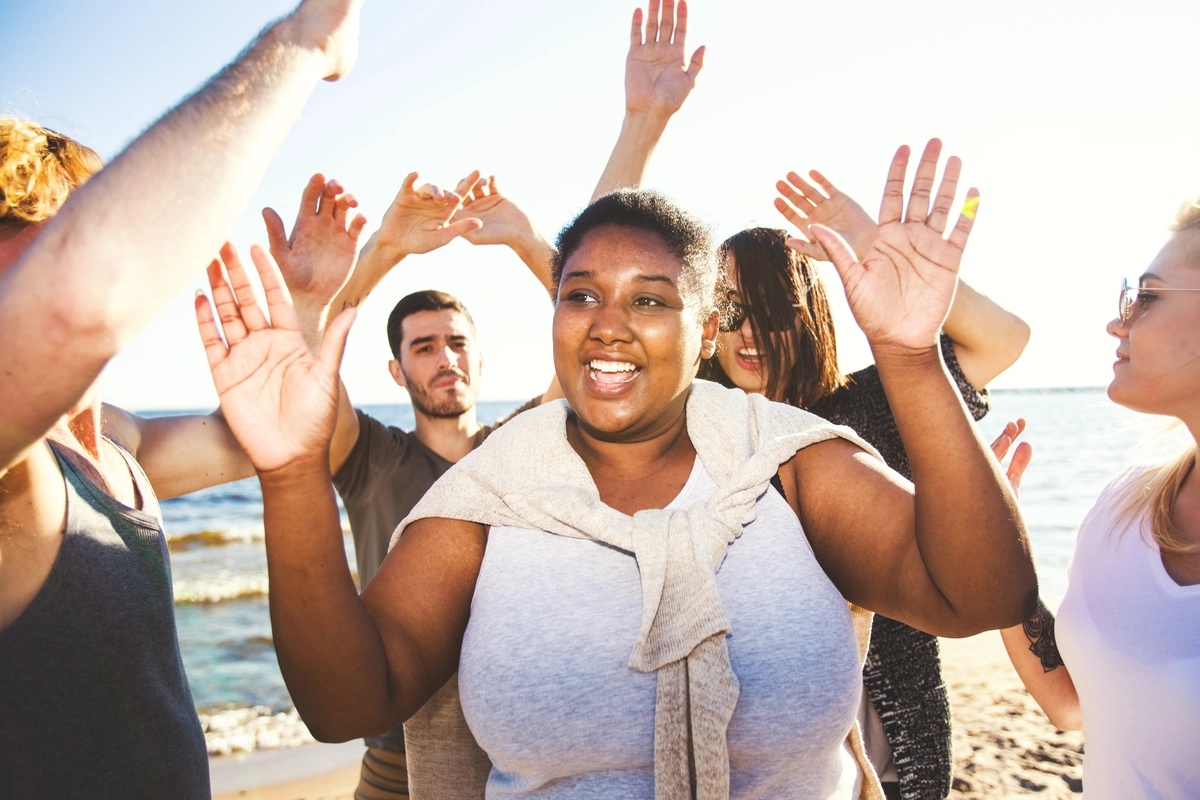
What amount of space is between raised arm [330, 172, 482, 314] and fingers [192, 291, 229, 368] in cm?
178

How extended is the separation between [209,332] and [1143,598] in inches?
88.3

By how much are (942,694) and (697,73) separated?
113 inches

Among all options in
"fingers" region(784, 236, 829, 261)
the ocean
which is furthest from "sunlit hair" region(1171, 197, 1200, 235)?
"fingers" region(784, 236, 829, 261)

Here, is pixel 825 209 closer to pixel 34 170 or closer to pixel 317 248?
pixel 317 248

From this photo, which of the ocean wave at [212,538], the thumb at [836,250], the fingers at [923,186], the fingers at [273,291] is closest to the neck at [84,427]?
the fingers at [273,291]

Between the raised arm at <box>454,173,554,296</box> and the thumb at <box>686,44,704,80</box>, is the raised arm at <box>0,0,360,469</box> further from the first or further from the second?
the thumb at <box>686,44,704,80</box>

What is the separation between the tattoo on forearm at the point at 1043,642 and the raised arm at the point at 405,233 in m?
2.55

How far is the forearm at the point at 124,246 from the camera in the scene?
100cm

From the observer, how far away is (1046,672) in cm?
239

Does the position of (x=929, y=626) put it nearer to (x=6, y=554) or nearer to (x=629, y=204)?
(x=629, y=204)

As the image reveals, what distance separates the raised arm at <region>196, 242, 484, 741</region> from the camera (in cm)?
153

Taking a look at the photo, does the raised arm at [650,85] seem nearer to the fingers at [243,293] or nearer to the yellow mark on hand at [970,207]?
the yellow mark on hand at [970,207]

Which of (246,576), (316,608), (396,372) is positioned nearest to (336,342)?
(316,608)

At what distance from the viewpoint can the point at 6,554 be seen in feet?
4.54
